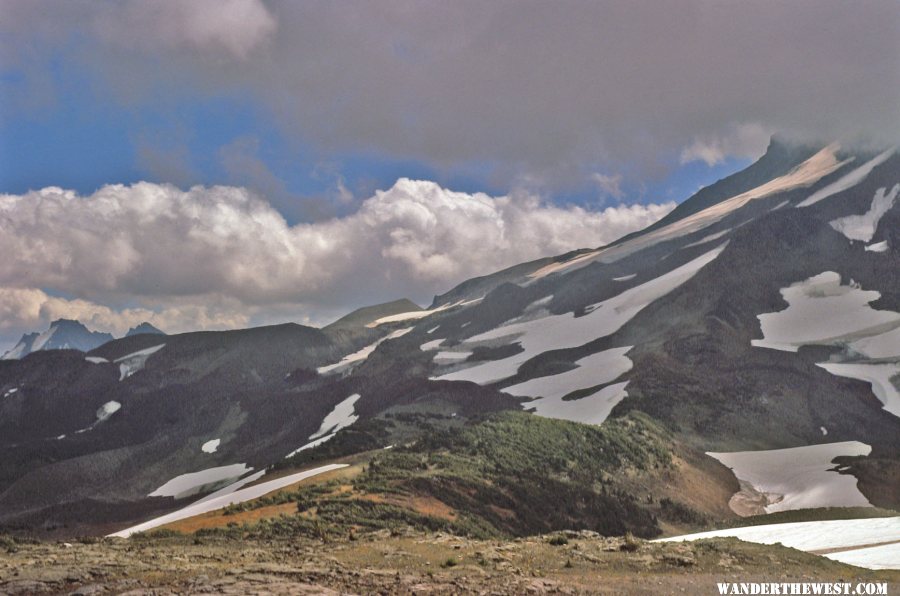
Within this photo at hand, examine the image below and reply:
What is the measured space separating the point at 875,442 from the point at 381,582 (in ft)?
280

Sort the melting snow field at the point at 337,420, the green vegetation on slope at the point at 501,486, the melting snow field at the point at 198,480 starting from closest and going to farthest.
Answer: the green vegetation on slope at the point at 501,486
the melting snow field at the point at 198,480
the melting snow field at the point at 337,420

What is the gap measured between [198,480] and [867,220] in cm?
14892

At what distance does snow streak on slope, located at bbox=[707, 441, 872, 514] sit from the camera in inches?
2431

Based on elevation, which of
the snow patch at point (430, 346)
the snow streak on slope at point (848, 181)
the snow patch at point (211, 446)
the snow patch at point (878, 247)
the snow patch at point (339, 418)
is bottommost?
the snow patch at point (211, 446)

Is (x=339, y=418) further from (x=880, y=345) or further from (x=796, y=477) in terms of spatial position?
(x=880, y=345)

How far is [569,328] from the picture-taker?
538ft

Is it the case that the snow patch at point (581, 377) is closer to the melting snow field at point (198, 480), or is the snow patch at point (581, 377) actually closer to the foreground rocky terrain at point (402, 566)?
the melting snow field at point (198, 480)

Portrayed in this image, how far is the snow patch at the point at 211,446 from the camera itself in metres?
134

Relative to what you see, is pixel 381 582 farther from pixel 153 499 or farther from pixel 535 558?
pixel 153 499

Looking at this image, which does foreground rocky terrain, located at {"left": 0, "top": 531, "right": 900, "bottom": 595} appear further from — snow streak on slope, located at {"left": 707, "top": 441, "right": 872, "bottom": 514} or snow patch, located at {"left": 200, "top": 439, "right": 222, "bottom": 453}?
snow patch, located at {"left": 200, "top": 439, "right": 222, "bottom": 453}

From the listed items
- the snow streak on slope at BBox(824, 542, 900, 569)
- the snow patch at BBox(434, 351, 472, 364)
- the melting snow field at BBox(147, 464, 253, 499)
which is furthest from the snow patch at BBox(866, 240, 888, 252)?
the snow streak on slope at BBox(824, 542, 900, 569)

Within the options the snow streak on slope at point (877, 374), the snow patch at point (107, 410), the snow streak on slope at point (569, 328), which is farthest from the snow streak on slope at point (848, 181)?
the snow patch at point (107, 410)

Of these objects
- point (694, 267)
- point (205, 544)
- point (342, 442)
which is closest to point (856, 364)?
point (694, 267)

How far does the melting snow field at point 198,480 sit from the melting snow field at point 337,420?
11708mm
